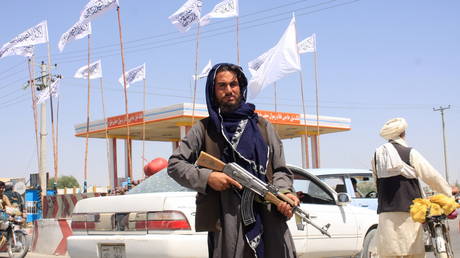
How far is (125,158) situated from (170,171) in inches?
1390

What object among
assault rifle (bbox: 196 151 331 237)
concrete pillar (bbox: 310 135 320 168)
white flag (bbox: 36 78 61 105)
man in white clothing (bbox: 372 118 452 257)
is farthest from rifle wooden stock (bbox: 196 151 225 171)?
concrete pillar (bbox: 310 135 320 168)

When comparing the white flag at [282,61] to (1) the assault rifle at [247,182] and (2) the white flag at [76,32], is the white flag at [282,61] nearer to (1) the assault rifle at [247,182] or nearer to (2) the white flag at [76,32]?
(2) the white flag at [76,32]

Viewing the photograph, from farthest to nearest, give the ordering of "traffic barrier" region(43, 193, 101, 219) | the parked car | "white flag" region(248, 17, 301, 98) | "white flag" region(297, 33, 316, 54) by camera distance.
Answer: "white flag" region(297, 33, 316, 54)
"white flag" region(248, 17, 301, 98)
"traffic barrier" region(43, 193, 101, 219)
the parked car

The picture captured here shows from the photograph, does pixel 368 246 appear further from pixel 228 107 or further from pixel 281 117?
pixel 281 117

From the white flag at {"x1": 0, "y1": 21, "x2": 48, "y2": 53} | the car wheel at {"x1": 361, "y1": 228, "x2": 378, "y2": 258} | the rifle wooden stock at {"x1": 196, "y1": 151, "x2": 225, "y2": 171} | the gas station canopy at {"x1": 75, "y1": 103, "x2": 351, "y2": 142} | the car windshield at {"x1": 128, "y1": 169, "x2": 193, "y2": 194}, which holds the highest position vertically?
the white flag at {"x1": 0, "y1": 21, "x2": 48, "y2": 53}

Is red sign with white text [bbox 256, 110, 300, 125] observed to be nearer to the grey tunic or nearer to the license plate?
the license plate

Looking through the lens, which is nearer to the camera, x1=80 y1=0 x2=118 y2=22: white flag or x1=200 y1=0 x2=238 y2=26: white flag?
x1=80 y1=0 x2=118 y2=22: white flag

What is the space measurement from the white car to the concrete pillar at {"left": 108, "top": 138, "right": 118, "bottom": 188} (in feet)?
Answer: 98.4

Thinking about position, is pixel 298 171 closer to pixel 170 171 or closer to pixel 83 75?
pixel 170 171

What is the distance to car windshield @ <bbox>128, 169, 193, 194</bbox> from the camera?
589cm

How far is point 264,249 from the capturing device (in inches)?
118

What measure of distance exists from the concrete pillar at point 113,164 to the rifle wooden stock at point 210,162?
3336 centimetres

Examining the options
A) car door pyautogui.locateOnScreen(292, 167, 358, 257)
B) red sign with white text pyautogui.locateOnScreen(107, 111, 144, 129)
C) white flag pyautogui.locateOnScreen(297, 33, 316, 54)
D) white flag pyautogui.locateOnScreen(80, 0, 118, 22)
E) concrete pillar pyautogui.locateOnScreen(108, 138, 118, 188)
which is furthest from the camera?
concrete pillar pyautogui.locateOnScreen(108, 138, 118, 188)

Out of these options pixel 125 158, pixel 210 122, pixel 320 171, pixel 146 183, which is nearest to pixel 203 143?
pixel 210 122
